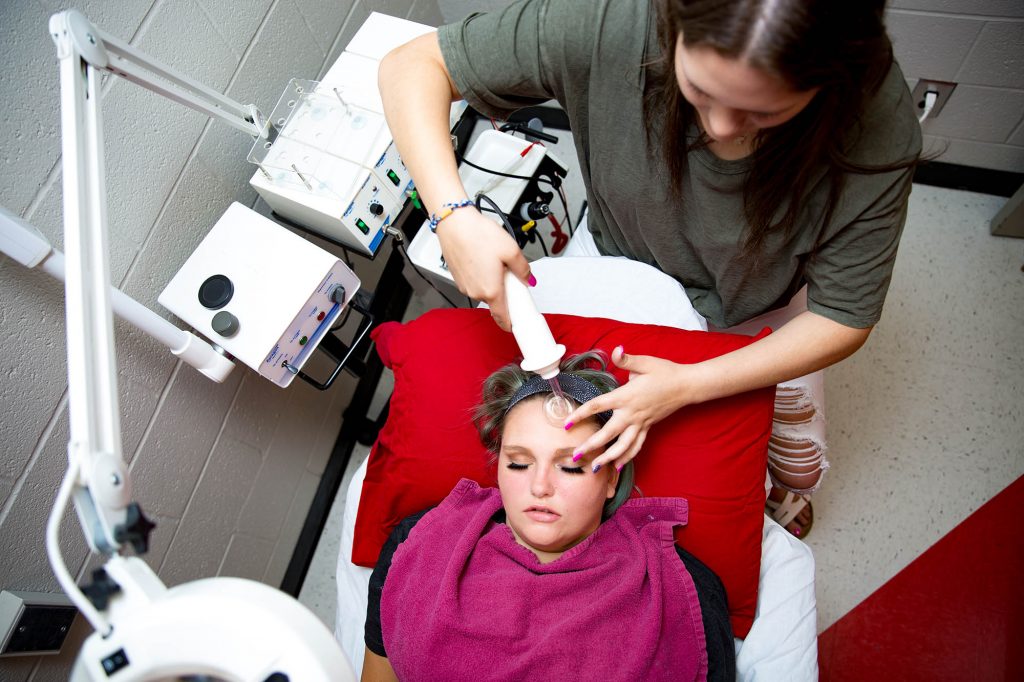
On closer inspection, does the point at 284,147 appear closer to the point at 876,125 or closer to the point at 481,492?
the point at 481,492

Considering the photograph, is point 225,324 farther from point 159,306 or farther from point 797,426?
point 797,426

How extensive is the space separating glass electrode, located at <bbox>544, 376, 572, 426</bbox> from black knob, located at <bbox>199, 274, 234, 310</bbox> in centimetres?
71

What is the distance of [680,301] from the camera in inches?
54.7

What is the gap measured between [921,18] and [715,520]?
1460 millimetres

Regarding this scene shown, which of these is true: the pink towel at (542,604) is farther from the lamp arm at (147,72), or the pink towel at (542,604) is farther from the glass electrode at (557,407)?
the lamp arm at (147,72)

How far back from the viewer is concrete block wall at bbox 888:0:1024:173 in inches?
62.1

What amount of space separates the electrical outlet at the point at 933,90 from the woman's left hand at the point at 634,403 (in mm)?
1341

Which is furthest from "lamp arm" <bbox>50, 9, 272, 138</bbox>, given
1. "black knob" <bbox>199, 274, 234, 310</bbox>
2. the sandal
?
the sandal

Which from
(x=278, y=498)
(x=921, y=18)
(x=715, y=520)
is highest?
(x=921, y=18)

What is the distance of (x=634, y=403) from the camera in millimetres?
1031

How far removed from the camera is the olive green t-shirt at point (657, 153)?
35.6 inches

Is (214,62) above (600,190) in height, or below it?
below

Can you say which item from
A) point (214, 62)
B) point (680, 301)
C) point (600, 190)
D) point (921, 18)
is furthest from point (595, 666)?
point (921, 18)

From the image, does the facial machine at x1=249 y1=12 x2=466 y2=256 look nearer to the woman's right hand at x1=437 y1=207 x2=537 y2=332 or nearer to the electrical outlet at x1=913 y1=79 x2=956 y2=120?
the woman's right hand at x1=437 y1=207 x2=537 y2=332
